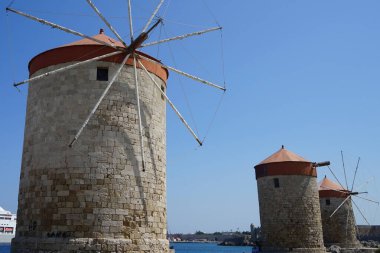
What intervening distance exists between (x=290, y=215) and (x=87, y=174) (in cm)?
1632

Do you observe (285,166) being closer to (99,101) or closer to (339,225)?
(339,225)

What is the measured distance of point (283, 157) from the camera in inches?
973

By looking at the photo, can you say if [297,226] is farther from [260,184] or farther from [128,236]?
[128,236]

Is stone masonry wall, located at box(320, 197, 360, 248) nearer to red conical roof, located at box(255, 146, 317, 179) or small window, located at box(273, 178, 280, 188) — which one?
red conical roof, located at box(255, 146, 317, 179)

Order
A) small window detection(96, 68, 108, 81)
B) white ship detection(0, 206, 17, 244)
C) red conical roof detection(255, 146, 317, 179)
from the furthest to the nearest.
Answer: white ship detection(0, 206, 17, 244) < red conical roof detection(255, 146, 317, 179) < small window detection(96, 68, 108, 81)

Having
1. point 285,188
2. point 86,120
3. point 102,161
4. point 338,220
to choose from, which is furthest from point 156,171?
point 338,220

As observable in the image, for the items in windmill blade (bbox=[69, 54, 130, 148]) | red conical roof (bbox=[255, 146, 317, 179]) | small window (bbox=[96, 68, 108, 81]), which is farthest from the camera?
red conical roof (bbox=[255, 146, 317, 179])

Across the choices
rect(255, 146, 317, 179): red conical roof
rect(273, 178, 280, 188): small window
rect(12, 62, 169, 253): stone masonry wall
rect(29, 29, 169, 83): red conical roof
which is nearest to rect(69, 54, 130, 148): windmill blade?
rect(12, 62, 169, 253): stone masonry wall

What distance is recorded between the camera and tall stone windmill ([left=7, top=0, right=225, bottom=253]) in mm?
9703

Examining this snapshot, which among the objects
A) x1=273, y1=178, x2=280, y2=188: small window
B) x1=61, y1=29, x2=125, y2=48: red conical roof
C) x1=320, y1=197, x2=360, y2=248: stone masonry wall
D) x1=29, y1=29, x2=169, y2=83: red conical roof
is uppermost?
x1=61, y1=29, x2=125, y2=48: red conical roof

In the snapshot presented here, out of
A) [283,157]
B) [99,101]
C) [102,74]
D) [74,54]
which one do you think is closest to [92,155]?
[99,101]

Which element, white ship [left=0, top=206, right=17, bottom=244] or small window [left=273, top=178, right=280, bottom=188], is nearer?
small window [left=273, top=178, right=280, bottom=188]

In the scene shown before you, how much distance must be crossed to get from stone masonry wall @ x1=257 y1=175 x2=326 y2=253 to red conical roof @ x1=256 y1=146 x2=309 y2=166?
1.18 metres

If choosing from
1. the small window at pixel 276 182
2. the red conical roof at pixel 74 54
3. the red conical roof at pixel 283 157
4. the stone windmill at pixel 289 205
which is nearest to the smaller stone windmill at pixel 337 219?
the stone windmill at pixel 289 205
